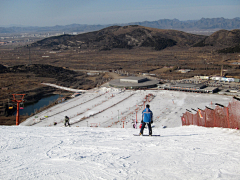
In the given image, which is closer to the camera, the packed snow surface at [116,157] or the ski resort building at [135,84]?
the packed snow surface at [116,157]

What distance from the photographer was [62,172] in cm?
450

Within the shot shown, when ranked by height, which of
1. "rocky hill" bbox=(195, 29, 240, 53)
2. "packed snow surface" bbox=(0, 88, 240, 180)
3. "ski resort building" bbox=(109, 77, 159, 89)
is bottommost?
"ski resort building" bbox=(109, 77, 159, 89)

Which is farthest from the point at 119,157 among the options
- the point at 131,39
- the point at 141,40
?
the point at 131,39

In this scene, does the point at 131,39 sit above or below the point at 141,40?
above

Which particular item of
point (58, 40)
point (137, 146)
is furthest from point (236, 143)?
point (58, 40)

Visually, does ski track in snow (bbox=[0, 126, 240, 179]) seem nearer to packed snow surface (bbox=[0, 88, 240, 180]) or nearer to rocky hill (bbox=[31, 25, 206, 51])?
packed snow surface (bbox=[0, 88, 240, 180])

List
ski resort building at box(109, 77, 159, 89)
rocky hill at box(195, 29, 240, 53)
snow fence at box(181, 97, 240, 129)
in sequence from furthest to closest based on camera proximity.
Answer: rocky hill at box(195, 29, 240, 53) < ski resort building at box(109, 77, 159, 89) < snow fence at box(181, 97, 240, 129)

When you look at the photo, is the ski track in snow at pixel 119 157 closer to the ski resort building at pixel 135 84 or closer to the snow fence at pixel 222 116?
the snow fence at pixel 222 116


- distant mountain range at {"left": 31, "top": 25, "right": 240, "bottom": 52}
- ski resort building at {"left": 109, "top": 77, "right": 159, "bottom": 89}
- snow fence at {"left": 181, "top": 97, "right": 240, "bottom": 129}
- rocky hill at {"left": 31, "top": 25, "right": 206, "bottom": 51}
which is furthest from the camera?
rocky hill at {"left": 31, "top": 25, "right": 206, "bottom": 51}

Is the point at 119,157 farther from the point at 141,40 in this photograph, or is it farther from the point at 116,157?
the point at 141,40

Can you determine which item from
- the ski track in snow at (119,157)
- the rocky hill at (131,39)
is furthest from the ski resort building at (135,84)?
the rocky hill at (131,39)

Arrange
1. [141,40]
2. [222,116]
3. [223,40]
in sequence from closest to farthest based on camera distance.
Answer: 1. [222,116]
2. [223,40]
3. [141,40]

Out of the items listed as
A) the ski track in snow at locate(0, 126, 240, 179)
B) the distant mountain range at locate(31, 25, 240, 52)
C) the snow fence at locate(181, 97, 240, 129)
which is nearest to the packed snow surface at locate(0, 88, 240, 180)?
the ski track in snow at locate(0, 126, 240, 179)

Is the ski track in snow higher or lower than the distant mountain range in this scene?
lower
